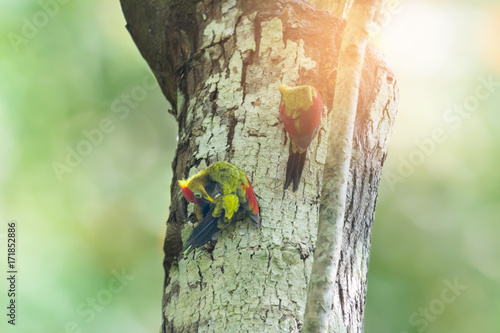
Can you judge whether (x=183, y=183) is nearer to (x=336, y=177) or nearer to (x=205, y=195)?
(x=205, y=195)

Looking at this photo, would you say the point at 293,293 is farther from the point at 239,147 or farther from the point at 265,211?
the point at 239,147

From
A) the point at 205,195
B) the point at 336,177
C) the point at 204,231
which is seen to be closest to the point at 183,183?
the point at 205,195

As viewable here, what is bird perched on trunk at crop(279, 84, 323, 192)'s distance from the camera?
9.61 ft

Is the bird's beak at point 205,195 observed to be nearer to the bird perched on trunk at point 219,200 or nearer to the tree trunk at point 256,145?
the bird perched on trunk at point 219,200

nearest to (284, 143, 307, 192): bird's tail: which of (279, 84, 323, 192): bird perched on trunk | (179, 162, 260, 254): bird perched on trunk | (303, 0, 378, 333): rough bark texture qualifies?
(279, 84, 323, 192): bird perched on trunk

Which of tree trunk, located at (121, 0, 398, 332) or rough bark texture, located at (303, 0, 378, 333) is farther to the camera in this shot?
tree trunk, located at (121, 0, 398, 332)

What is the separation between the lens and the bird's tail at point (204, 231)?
9.14 ft

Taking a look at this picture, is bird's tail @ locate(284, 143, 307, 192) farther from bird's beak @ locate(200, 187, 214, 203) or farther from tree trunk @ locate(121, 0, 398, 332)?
bird's beak @ locate(200, 187, 214, 203)

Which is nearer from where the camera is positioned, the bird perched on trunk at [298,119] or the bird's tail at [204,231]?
the bird's tail at [204,231]

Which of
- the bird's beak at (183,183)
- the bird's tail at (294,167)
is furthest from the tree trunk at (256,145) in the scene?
the bird's beak at (183,183)

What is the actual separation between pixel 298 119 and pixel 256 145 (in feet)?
0.91

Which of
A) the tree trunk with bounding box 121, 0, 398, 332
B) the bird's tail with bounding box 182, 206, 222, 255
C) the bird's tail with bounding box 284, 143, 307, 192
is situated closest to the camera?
the tree trunk with bounding box 121, 0, 398, 332

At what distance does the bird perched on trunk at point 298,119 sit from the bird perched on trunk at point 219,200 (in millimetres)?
232

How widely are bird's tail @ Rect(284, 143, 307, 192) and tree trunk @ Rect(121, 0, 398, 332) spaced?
0.10 feet
